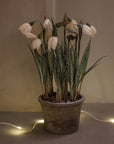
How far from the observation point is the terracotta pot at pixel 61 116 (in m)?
1.51

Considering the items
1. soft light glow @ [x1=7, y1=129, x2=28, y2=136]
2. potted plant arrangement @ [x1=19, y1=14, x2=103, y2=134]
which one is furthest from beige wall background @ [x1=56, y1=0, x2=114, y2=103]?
soft light glow @ [x1=7, y1=129, x2=28, y2=136]

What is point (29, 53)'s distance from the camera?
6.20 feet

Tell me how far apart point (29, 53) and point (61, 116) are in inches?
27.2

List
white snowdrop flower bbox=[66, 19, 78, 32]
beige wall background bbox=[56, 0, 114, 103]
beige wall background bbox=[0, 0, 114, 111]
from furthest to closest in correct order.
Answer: beige wall background bbox=[56, 0, 114, 103], beige wall background bbox=[0, 0, 114, 111], white snowdrop flower bbox=[66, 19, 78, 32]

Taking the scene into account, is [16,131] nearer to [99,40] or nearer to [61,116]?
[61,116]

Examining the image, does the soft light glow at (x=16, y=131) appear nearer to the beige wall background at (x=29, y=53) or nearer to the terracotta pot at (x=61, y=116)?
the terracotta pot at (x=61, y=116)

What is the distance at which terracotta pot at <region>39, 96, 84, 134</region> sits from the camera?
1507 millimetres

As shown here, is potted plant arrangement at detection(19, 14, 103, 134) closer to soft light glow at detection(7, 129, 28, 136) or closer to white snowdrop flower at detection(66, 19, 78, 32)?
white snowdrop flower at detection(66, 19, 78, 32)

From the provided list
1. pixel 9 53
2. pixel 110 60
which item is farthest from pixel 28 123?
pixel 110 60

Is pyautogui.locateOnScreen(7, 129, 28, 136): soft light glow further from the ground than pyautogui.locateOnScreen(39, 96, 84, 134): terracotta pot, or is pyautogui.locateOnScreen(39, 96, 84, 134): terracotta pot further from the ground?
pyautogui.locateOnScreen(39, 96, 84, 134): terracotta pot

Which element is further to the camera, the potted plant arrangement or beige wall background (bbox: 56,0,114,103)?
beige wall background (bbox: 56,0,114,103)

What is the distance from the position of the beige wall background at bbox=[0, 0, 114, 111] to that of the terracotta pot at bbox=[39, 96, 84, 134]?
0.43 m

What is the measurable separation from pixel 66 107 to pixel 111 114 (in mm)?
617

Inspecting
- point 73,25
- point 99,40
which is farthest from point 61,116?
point 99,40
